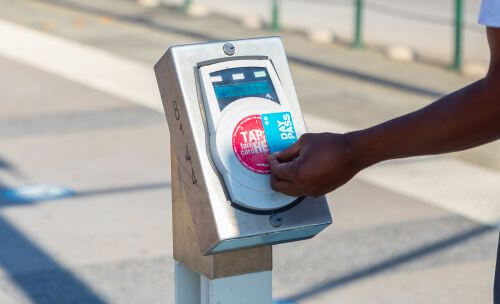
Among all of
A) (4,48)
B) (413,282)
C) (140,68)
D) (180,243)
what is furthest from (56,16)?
(180,243)

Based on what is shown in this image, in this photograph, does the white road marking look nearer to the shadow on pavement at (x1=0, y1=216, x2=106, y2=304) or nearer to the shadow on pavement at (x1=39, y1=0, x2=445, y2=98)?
the shadow on pavement at (x1=39, y1=0, x2=445, y2=98)

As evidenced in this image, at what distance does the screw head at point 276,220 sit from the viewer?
2457mm

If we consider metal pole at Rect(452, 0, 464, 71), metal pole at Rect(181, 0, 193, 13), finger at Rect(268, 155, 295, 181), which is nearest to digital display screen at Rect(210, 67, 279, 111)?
finger at Rect(268, 155, 295, 181)

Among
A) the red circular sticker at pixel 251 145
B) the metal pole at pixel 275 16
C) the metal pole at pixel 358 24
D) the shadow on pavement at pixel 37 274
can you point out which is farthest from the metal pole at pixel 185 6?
the red circular sticker at pixel 251 145

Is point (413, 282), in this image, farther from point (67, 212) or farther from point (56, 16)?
point (56, 16)

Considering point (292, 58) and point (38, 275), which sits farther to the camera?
point (292, 58)

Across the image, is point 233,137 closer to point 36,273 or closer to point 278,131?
point 278,131

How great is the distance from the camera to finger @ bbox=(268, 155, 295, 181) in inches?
91.9

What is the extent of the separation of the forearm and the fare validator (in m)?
0.27

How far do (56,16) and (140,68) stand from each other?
3.18 metres

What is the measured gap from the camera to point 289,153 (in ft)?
7.81

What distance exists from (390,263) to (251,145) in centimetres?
307

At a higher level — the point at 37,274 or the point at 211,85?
the point at 211,85

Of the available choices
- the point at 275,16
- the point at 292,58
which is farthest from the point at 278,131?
the point at 275,16
